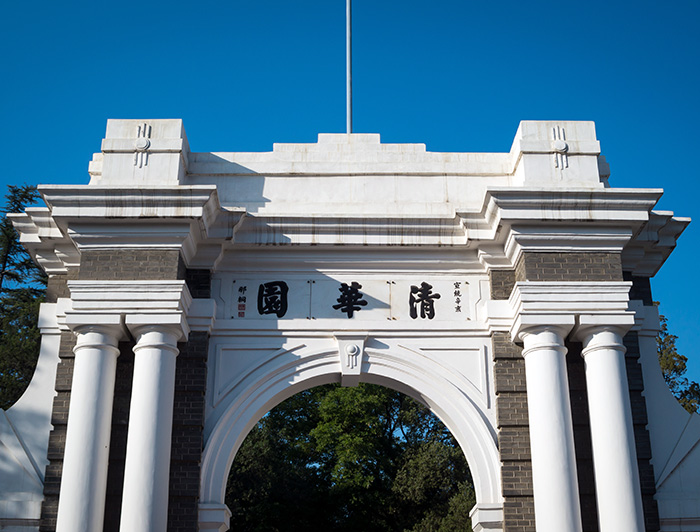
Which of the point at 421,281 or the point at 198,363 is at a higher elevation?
the point at 421,281

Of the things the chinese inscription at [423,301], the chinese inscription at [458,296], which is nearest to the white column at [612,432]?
the chinese inscription at [458,296]

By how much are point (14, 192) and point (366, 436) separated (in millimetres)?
10909

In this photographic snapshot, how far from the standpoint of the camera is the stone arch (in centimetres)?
816

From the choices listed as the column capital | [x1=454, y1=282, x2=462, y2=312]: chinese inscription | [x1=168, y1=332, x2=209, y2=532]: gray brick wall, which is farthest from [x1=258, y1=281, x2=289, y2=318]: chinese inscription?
the column capital

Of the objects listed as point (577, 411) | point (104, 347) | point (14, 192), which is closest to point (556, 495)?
point (577, 411)

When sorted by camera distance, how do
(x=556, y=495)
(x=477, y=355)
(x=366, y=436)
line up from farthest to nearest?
(x=366, y=436)
(x=477, y=355)
(x=556, y=495)

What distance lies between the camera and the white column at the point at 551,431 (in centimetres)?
741

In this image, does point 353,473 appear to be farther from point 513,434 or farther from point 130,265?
point 130,265

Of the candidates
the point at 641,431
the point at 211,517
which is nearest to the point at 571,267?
the point at 641,431

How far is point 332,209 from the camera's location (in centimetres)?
911

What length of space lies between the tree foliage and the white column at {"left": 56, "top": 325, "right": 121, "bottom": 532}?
12.1 metres

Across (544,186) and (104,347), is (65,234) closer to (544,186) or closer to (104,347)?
(104,347)

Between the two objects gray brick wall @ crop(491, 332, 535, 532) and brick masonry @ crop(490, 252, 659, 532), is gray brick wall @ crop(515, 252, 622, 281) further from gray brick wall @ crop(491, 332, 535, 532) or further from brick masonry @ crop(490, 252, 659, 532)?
gray brick wall @ crop(491, 332, 535, 532)

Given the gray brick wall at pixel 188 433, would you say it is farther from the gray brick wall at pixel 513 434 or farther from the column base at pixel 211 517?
the gray brick wall at pixel 513 434
